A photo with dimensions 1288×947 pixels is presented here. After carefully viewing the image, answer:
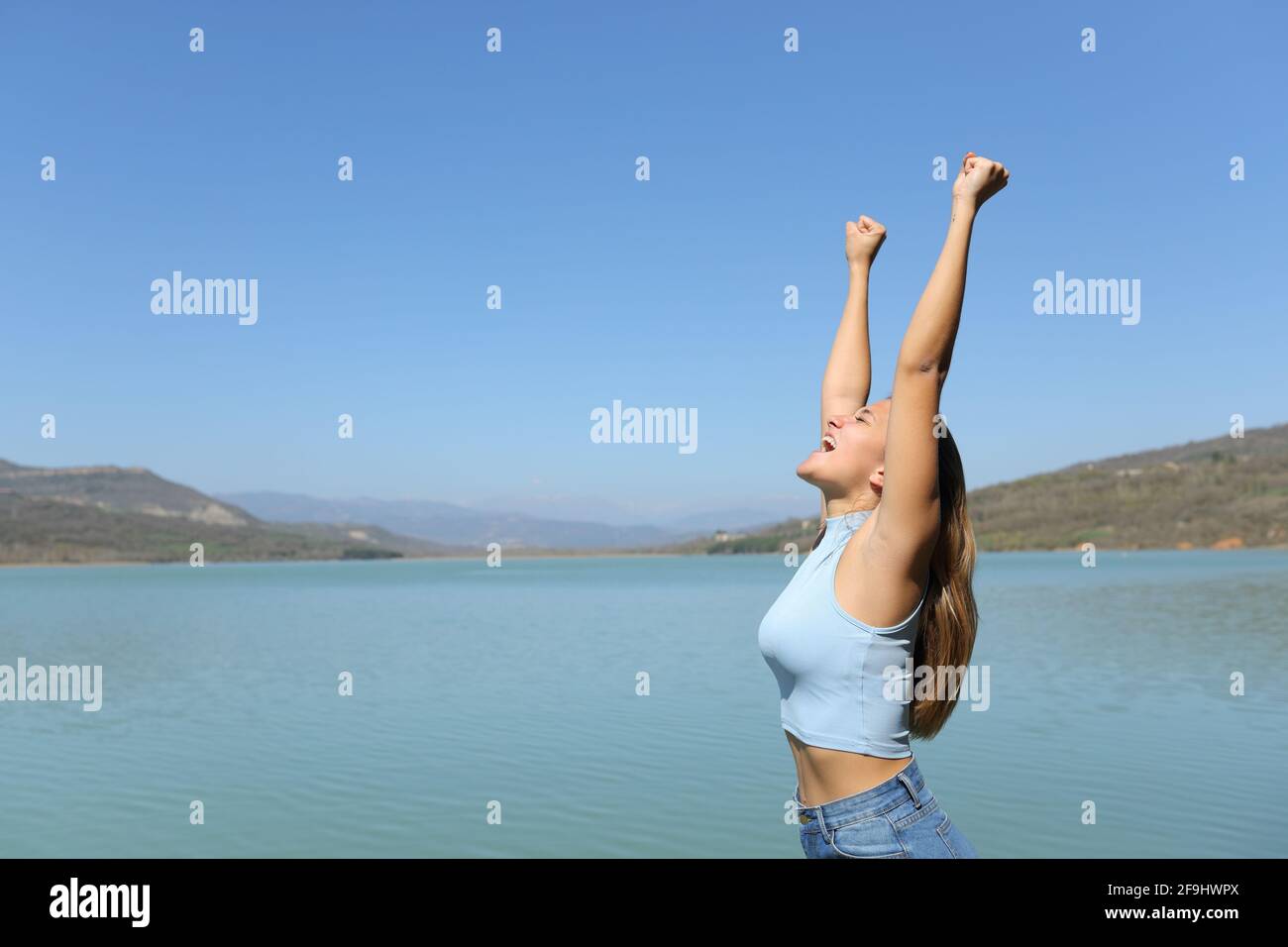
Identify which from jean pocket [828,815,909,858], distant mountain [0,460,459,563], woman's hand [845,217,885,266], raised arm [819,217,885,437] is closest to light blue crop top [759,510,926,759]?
jean pocket [828,815,909,858]

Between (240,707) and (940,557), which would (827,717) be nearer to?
(940,557)

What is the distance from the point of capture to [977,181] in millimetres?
2541

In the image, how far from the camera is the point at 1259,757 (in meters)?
12.4

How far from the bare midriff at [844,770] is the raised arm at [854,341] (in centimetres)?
136

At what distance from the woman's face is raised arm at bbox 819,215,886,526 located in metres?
0.67

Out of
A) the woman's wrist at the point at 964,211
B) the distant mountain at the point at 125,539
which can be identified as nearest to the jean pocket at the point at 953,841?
the woman's wrist at the point at 964,211

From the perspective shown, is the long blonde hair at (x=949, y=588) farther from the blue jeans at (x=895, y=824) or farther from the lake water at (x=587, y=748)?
the lake water at (x=587, y=748)

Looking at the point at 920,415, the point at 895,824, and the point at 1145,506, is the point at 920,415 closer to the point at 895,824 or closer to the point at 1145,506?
the point at 895,824

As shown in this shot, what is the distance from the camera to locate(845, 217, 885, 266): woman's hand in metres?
3.86

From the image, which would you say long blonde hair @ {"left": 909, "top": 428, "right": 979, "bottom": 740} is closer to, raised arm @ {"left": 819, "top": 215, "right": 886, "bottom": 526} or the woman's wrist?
the woman's wrist

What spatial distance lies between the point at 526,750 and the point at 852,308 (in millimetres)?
11166

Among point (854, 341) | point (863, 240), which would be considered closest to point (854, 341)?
point (854, 341)

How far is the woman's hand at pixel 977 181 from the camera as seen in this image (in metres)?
2.53

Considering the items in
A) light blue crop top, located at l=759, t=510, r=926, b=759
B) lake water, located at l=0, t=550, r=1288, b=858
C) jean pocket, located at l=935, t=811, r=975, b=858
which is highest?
light blue crop top, located at l=759, t=510, r=926, b=759
